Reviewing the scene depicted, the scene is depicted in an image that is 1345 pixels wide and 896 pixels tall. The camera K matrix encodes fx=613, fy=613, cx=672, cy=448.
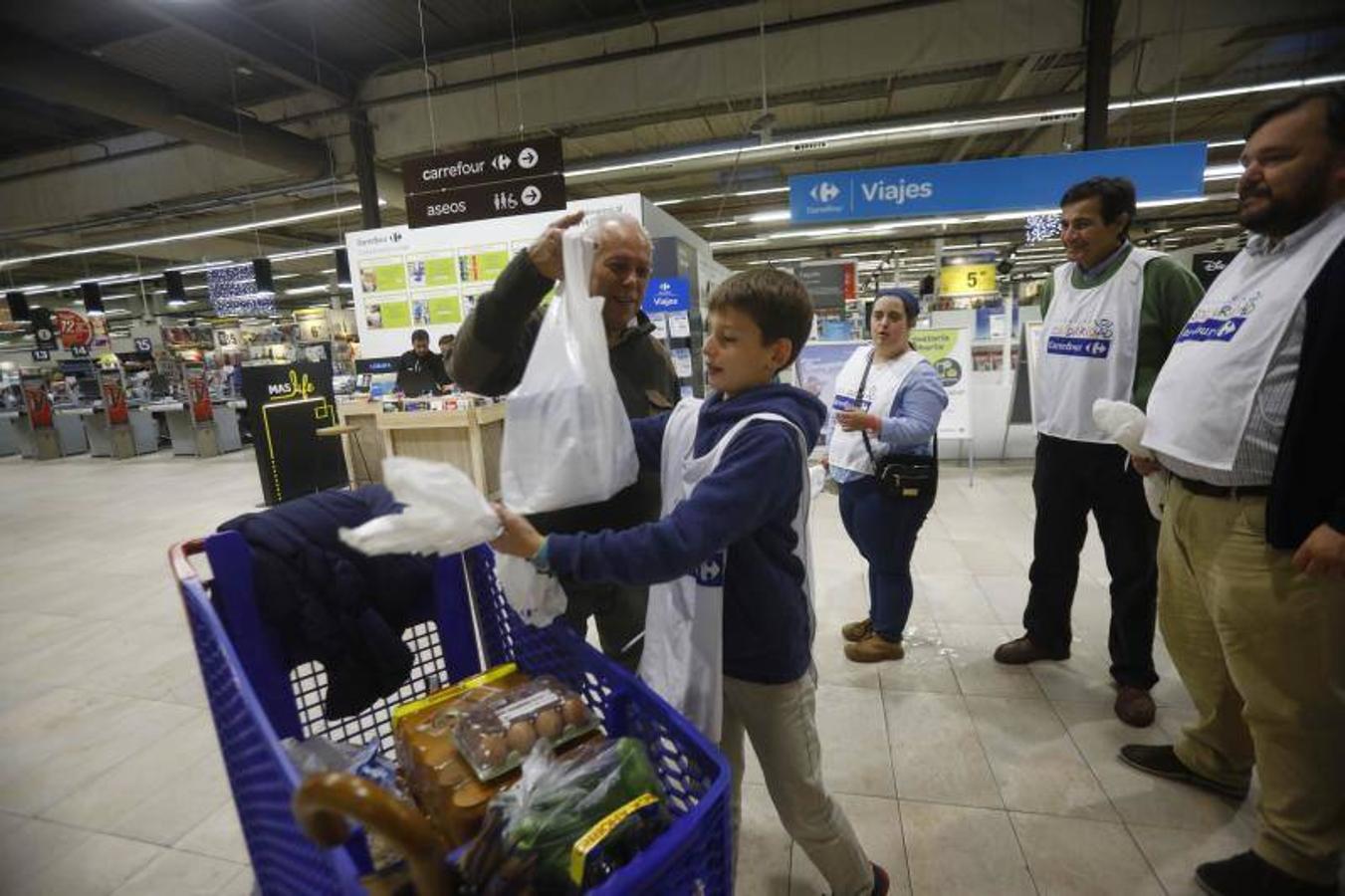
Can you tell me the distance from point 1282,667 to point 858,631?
5.23 ft

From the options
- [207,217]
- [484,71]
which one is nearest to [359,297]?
[484,71]

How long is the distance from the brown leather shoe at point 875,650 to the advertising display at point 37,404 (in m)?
14.6

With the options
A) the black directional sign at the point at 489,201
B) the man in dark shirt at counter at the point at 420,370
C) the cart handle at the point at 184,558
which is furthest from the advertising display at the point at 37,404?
the cart handle at the point at 184,558

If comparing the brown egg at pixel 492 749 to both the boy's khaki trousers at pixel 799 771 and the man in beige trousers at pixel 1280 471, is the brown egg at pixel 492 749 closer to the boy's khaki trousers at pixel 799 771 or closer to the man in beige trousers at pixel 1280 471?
the boy's khaki trousers at pixel 799 771

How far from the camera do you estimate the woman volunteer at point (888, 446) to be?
89.4 inches

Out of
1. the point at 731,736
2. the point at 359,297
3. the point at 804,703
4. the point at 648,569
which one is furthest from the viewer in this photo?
the point at 359,297

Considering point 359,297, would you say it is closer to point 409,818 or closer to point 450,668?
point 450,668

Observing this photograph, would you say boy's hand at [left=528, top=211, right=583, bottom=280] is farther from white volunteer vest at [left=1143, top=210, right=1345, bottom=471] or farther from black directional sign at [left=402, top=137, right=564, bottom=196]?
black directional sign at [left=402, top=137, right=564, bottom=196]

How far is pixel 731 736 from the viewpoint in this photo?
54.9 inches

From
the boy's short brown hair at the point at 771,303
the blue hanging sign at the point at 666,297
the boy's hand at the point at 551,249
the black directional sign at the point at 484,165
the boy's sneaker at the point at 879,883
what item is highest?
the black directional sign at the point at 484,165

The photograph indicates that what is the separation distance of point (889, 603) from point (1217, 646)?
1.09 meters

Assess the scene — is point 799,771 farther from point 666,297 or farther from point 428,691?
point 666,297

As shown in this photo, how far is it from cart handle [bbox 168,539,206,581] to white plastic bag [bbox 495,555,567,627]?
0.54m

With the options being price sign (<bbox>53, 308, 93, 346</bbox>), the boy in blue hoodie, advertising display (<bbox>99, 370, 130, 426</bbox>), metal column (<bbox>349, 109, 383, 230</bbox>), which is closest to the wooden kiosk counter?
metal column (<bbox>349, 109, 383, 230</bbox>)
